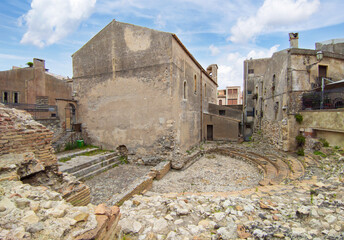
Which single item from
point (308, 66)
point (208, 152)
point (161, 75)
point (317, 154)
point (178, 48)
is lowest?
point (208, 152)

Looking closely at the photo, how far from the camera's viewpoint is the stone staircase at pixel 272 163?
731cm

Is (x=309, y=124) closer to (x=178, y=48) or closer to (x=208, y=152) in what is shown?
(x=208, y=152)

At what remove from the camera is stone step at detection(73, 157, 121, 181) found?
26.4 ft

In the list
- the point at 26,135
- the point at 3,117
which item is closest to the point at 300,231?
the point at 26,135

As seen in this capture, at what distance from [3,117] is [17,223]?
3514mm

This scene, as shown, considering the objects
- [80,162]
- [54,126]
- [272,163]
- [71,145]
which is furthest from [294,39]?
[54,126]

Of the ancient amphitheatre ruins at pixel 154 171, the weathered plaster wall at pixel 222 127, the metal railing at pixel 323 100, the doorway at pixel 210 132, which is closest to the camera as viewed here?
the ancient amphitheatre ruins at pixel 154 171

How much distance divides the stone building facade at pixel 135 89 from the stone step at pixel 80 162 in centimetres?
154

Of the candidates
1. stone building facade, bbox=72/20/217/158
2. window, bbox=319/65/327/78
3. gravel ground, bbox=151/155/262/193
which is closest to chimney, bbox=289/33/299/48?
window, bbox=319/65/327/78

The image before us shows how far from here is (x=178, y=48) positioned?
10.9 m

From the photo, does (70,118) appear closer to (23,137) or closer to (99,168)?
(99,168)

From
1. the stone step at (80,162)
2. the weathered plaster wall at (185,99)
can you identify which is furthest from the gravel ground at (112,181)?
the weathered plaster wall at (185,99)

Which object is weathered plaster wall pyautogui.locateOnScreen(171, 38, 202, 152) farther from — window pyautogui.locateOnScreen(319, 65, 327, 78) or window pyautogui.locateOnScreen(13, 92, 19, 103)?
window pyautogui.locateOnScreen(13, 92, 19, 103)

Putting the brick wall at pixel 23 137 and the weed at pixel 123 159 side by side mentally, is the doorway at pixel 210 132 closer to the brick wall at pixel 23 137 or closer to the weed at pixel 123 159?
the weed at pixel 123 159
